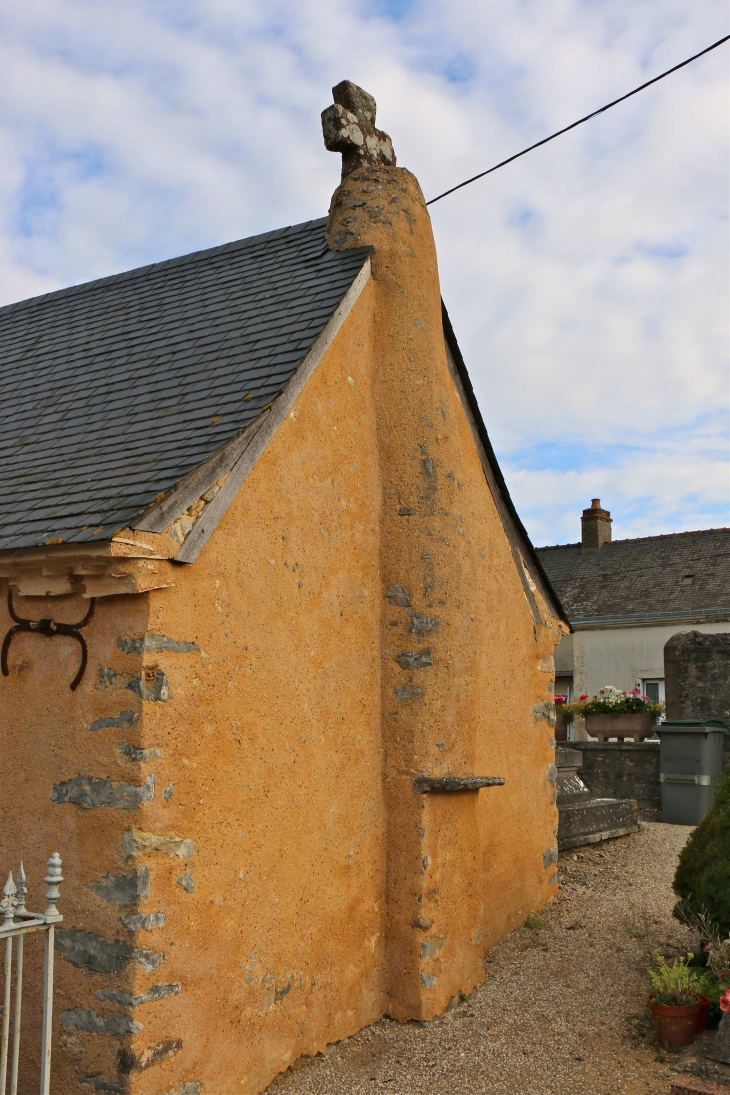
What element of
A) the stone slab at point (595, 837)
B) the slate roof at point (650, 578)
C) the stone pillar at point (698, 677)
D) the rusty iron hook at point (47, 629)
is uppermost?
the slate roof at point (650, 578)

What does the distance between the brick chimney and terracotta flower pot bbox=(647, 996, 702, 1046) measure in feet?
65.1

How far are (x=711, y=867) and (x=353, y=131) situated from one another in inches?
216

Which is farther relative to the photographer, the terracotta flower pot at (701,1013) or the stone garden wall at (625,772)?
the stone garden wall at (625,772)

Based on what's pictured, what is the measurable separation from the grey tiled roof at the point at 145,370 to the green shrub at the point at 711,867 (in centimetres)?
378

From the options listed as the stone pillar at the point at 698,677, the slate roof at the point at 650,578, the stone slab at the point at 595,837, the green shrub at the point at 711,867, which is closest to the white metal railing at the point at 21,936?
the green shrub at the point at 711,867

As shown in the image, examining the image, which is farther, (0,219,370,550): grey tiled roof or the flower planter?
the flower planter

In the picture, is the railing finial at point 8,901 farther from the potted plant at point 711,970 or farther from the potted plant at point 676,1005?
the potted plant at point 711,970

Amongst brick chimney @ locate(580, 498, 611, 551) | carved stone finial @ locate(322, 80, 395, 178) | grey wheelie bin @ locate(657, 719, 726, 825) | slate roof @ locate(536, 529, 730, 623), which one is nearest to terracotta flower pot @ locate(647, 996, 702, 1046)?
carved stone finial @ locate(322, 80, 395, 178)

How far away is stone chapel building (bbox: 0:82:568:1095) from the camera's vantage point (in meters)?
4.04

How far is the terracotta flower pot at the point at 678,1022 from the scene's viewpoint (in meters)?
4.90

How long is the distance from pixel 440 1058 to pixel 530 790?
291cm

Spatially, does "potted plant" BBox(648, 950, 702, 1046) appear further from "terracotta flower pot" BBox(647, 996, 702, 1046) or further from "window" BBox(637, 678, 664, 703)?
"window" BBox(637, 678, 664, 703)

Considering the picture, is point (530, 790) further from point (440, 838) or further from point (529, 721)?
point (440, 838)

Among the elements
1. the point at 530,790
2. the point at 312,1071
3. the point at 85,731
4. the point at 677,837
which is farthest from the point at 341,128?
the point at 677,837
